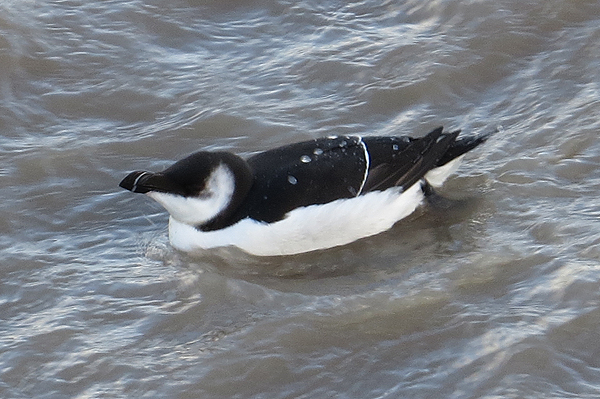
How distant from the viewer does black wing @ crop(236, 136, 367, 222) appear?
466cm

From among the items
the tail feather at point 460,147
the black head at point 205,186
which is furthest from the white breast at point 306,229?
the tail feather at point 460,147

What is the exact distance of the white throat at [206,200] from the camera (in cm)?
470

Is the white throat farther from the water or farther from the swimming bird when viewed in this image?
the water

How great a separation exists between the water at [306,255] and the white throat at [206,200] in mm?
203

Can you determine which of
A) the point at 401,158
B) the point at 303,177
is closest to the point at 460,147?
the point at 401,158

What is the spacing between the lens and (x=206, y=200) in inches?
187

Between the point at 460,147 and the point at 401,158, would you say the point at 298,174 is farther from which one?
the point at 460,147

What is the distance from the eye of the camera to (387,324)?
4.13m

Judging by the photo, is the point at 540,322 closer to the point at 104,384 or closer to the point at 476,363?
the point at 476,363

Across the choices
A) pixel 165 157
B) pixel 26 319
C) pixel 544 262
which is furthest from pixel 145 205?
pixel 544 262

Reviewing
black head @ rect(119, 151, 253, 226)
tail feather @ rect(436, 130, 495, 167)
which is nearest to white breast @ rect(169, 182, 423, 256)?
black head @ rect(119, 151, 253, 226)

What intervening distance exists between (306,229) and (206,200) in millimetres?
480

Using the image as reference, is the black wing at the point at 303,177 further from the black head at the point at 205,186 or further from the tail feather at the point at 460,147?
the tail feather at the point at 460,147

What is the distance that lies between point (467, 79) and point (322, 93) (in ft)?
2.93
